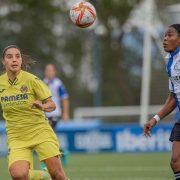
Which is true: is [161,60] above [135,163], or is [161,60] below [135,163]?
above

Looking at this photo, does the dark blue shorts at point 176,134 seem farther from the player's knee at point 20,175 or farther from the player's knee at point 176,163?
the player's knee at point 20,175

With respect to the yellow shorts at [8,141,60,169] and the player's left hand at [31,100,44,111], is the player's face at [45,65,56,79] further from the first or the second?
the player's left hand at [31,100,44,111]

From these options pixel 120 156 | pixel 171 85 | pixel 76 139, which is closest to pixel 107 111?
pixel 76 139

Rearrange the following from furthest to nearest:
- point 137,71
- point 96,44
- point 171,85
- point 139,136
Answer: point 137,71, point 96,44, point 139,136, point 171,85

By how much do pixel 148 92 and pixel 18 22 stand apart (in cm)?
702

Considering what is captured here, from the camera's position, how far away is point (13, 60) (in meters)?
10.1

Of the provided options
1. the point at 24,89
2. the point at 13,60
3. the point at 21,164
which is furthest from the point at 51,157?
the point at 13,60

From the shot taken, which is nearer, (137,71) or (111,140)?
(111,140)

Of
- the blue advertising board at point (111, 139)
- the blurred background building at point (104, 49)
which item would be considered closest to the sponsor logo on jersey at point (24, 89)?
the blue advertising board at point (111, 139)

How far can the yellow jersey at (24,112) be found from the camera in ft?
32.8

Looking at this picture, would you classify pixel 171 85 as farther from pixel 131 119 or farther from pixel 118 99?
pixel 118 99

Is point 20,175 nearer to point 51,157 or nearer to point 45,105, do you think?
point 51,157

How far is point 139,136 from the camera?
22.4 meters

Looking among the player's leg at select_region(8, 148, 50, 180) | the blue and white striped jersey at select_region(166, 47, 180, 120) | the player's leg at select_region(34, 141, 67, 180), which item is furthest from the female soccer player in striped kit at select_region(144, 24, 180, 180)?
the player's leg at select_region(8, 148, 50, 180)
